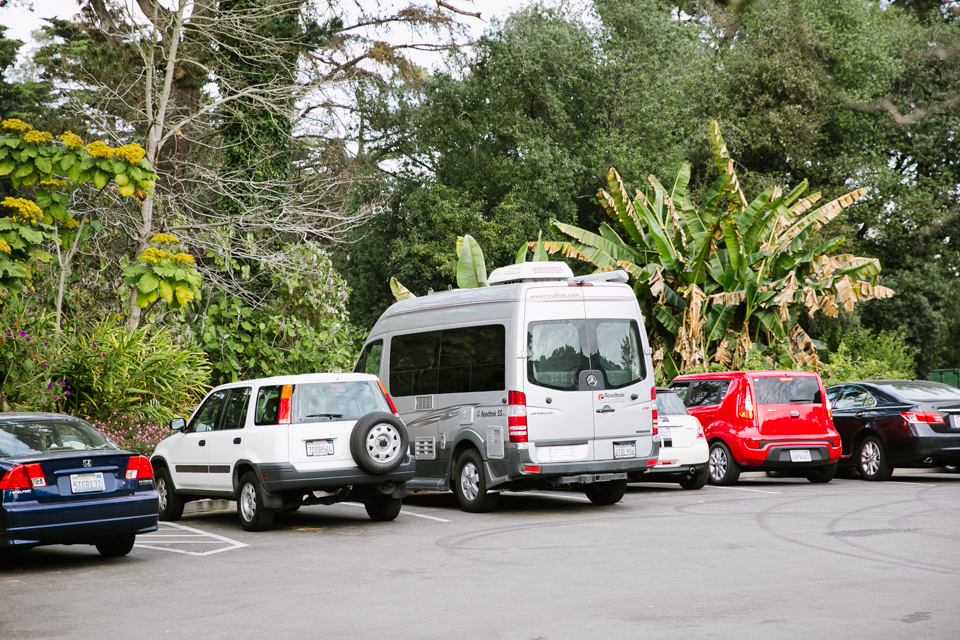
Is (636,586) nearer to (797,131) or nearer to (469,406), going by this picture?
(469,406)

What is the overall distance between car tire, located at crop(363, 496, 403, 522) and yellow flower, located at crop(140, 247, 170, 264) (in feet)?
15.5

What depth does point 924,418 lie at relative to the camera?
15211 millimetres

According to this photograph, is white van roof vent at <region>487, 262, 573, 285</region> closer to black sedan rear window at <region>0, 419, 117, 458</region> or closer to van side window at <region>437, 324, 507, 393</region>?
van side window at <region>437, 324, 507, 393</region>

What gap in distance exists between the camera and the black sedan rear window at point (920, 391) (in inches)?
620

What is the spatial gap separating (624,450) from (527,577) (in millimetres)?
4710

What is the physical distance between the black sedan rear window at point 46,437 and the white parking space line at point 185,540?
1.36 m

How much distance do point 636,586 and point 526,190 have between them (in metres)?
23.9

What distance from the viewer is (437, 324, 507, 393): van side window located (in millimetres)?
12375

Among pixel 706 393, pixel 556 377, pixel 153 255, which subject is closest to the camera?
pixel 556 377

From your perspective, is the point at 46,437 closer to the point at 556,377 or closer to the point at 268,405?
the point at 268,405

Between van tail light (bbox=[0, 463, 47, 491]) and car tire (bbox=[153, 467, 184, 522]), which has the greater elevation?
van tail light (bbox=[0, 463, 47, 491])

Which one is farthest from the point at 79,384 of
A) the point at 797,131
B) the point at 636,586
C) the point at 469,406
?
the point at 797,131

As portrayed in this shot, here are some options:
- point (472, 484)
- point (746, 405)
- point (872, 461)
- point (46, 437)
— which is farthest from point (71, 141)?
point (872, 461)

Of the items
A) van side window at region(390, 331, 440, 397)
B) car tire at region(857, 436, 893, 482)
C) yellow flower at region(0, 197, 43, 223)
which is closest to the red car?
car tire at region(857, 436, 893, 482)
